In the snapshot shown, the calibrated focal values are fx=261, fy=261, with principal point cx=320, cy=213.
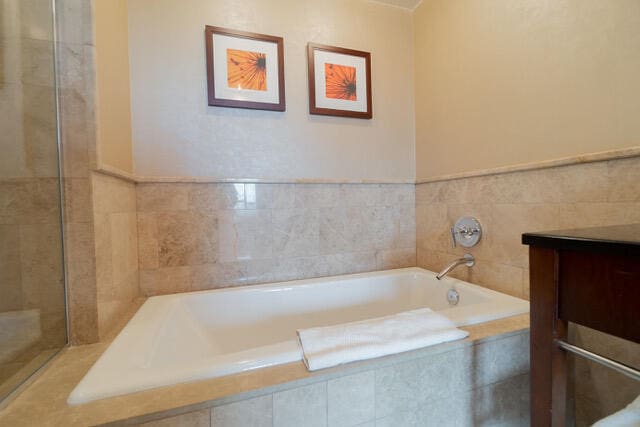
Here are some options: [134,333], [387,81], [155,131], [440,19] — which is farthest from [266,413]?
[440,19]

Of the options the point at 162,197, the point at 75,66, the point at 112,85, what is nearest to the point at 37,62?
the point at 75,66

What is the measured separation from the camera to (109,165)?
100 centimetres

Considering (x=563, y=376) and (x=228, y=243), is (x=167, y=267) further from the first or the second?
(x=563, y=376)

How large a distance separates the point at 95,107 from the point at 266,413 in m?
1.11

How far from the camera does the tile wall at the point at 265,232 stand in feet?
4.49

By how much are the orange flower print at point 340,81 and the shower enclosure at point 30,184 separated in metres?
1.22

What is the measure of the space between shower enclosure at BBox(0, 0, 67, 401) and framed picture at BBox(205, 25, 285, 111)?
2.12ft

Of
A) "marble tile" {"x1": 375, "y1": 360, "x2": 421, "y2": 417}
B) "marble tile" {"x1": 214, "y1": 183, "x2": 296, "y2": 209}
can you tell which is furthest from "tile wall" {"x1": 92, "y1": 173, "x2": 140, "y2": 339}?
"marble tile" {"x1": 375, "y1": 360, "x2": 421, "y2": 417}

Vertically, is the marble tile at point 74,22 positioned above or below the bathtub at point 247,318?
above

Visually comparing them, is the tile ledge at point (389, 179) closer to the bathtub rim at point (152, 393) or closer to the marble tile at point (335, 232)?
the marble tile at point (335, 232)

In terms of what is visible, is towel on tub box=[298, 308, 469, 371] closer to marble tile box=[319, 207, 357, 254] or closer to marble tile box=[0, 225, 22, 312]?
marble tile box=[319, 207, 357, 254]

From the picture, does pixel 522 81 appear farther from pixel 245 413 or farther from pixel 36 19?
pixel 36 19

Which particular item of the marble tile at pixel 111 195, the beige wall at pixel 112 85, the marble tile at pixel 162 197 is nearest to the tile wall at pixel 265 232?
the marble tile at pixel 162 197

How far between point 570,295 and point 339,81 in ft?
5.08
